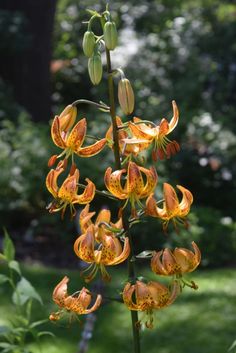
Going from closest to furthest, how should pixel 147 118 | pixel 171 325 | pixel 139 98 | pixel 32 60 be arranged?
pixel 171 325 → pixel 147 118 → pixel 139 98 → pixel 32 60

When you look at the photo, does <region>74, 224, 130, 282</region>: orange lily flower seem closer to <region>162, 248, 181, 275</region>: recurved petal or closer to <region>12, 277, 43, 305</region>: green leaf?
<region>162, 248, 181, 275</region>: recurved petal

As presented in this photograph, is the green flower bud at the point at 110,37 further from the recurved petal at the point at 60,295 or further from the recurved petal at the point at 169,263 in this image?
the recurved petal at the point at 60,295

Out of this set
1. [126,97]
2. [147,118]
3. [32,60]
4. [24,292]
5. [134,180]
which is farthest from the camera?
[32,60]

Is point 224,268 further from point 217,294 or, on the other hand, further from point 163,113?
point 163,113

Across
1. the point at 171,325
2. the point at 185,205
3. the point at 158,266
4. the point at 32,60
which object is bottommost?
the point at 32,60

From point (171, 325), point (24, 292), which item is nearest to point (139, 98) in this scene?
point (171, 325)

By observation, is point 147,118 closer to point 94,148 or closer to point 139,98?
point 139,98

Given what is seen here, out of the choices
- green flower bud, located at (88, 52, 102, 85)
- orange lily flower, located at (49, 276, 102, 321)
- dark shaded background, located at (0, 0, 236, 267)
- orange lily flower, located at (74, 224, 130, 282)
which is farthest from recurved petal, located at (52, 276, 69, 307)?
dark shaded background, located at (0, 0, 236, 267)

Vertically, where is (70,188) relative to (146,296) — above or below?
above
